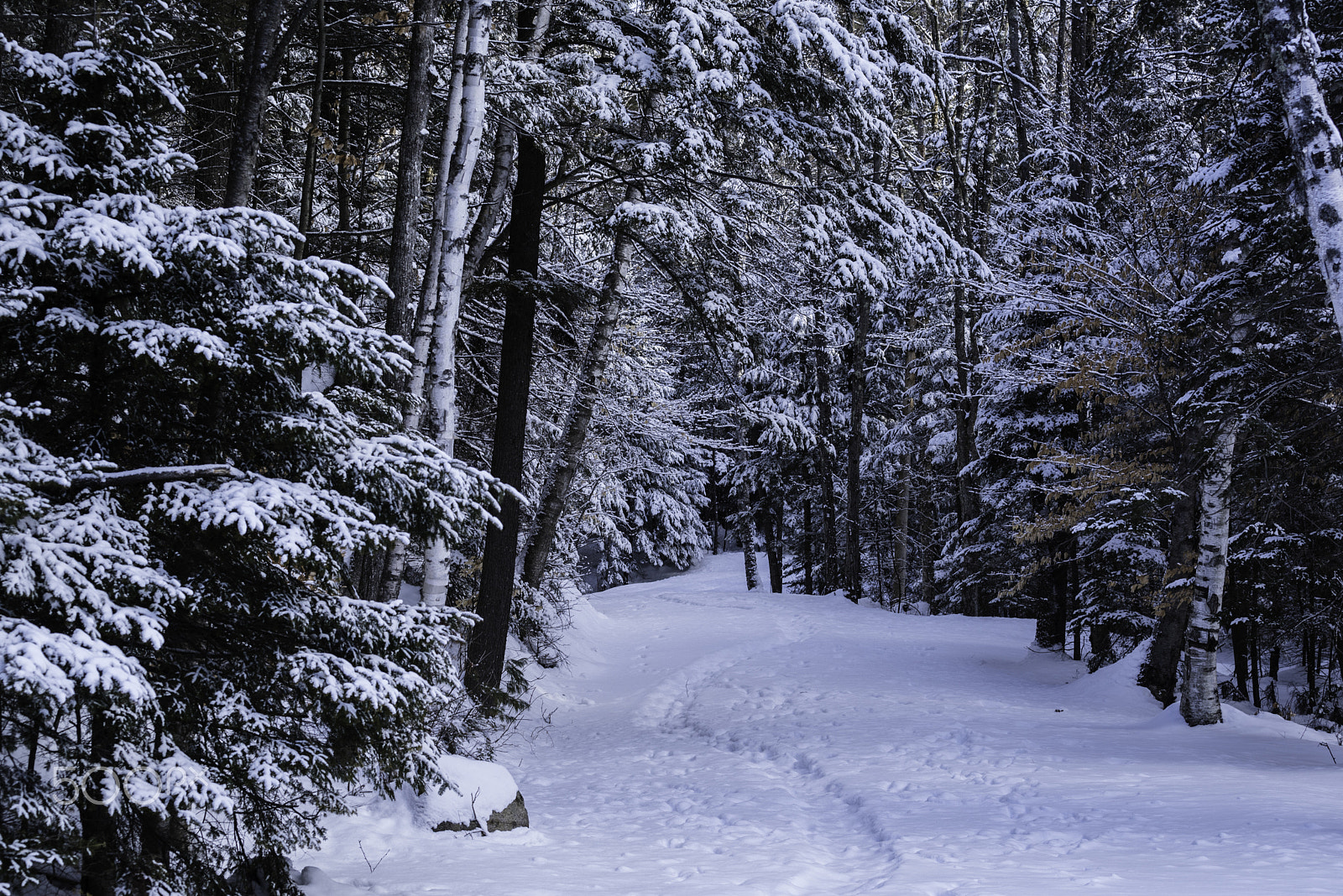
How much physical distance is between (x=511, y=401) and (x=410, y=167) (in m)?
3.23

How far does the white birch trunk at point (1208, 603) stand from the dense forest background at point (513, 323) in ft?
0.17

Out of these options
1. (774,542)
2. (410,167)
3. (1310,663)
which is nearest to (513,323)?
(410,167)

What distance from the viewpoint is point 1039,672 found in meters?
14.5

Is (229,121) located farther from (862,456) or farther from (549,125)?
(862,456)

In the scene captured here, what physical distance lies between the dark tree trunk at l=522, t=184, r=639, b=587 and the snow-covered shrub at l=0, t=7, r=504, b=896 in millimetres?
6475

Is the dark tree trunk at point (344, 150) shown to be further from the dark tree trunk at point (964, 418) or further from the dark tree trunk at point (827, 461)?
the dark tree trunk at point (827, 461)

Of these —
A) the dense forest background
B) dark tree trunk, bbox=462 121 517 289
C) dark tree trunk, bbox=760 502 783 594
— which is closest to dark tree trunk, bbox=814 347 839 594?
dark tree trunk, bbox=760 502 783 594

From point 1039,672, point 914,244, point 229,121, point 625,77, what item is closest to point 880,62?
point 914,244

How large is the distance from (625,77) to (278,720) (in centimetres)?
712

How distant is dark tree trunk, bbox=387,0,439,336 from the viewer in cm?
714

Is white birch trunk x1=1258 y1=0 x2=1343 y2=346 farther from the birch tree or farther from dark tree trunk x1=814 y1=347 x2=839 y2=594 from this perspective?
dark tree trunk x1=814 y1=347 x2=839 y2=594

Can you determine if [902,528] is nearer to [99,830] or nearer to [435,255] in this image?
[435,255]

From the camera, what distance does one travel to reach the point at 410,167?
7.13m

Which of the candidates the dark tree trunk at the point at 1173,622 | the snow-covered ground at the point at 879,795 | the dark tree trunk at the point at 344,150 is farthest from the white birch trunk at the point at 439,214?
the dark tree trunk at the point at 1173,622
